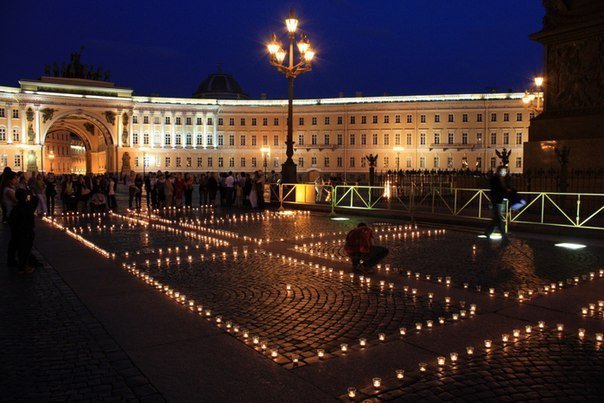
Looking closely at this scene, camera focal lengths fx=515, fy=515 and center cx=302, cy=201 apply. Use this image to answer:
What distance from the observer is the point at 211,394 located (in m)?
4.05

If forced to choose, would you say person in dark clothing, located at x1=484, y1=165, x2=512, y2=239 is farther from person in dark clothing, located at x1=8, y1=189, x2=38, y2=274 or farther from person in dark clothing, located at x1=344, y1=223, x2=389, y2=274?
person in dark clothing, located at x1=8, y1=189, x2=38, y2=274

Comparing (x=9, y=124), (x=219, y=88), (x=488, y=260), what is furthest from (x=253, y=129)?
(x=488, y=260)

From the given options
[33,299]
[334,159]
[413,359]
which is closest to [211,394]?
[413,359]

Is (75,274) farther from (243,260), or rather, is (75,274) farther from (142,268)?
(243,260)

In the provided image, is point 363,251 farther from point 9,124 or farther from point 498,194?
point 9,124

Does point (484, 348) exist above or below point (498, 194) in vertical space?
below

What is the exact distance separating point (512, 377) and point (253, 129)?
9247 cm

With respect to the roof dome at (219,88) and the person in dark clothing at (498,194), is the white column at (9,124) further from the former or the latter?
the person in dark clothing at (498,194)

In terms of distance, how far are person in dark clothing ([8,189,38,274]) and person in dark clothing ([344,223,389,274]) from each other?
5396mm

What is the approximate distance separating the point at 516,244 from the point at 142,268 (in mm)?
8215

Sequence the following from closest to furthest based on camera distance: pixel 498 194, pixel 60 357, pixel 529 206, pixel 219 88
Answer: pixel 60 357
pixel 498 194
pixel 529 206
pixel 219 88

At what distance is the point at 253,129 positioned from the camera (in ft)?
312

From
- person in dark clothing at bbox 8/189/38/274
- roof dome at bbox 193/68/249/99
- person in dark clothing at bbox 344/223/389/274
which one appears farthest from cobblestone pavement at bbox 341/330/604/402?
roof dome at bbox 193/68/249/99

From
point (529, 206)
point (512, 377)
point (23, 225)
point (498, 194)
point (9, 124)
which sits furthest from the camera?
point (9, 124)
